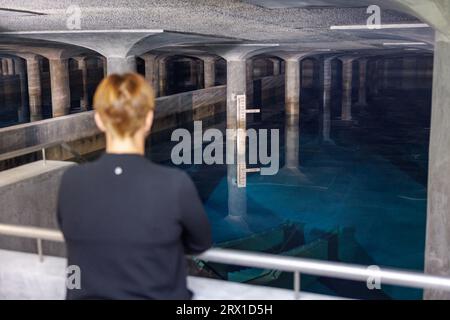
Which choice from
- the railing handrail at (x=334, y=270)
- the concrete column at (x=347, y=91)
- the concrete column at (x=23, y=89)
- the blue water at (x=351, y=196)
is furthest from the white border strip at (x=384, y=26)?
the concrete column at (x=23, y=89)

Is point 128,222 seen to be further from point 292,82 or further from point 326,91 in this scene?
point 326,91

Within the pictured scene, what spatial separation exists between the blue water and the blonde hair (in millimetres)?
10359

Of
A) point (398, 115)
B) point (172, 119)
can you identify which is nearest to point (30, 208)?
point (172, 119)

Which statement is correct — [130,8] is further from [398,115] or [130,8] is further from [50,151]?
[398,115]

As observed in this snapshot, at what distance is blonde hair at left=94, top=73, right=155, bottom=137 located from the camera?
2338 millimetres

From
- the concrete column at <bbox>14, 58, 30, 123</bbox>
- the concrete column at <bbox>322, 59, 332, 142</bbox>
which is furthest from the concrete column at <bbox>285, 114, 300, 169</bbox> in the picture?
the concrete column at <bbox>14, 58, 30, 123</bbox>

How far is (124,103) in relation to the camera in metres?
2.33

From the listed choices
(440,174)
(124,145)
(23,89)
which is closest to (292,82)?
(23,89)

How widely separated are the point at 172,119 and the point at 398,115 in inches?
651

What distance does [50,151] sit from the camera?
21.2m

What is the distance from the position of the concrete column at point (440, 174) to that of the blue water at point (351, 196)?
13.2 ft

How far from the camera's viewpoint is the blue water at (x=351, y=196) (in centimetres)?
1482

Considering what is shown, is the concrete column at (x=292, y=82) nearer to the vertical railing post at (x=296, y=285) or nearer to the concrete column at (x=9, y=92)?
the concrete column at (x=9, y=92)

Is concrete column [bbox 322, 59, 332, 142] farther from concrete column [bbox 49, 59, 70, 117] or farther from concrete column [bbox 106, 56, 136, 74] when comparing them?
concrete column [bbox 106, 56, 136, 74]
